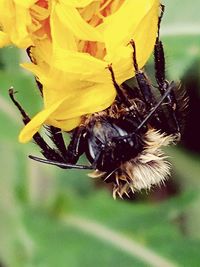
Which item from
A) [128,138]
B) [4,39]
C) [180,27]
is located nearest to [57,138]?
[128,138]

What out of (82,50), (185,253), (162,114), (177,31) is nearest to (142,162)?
(162,114)

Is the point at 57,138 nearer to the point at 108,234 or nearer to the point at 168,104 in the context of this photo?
the point at 168,104

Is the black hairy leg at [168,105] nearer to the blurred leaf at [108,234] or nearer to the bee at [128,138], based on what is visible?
the bee at [128,138]

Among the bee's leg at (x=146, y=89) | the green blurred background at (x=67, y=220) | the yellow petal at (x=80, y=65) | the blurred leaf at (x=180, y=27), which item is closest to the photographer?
the yellow petal at (x=80, y=65)

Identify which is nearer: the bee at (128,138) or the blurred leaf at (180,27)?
the bee at (128,138)

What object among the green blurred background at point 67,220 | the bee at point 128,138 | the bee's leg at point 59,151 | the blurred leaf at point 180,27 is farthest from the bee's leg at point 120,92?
the green blurred background at point 67,220
